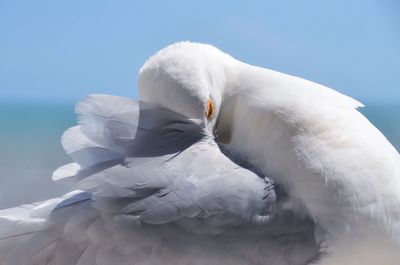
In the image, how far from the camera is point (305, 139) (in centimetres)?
85

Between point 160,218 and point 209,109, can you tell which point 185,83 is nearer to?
point 209,109

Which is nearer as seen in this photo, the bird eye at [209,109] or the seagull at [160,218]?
the seagull at [160,218]

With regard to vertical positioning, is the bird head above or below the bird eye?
above

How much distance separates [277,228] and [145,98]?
30cm

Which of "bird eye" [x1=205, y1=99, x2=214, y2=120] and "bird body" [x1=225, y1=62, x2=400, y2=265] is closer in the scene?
"bird body" [x1=225, y1=62, x2=400, y2=265]

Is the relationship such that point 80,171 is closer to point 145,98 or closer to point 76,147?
point 76,147

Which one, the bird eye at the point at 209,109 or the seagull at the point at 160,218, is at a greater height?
the bird eye at the point at 209,109

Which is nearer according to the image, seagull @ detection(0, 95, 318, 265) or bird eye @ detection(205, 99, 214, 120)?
seagull @ detection(0, 95, 318, 265)

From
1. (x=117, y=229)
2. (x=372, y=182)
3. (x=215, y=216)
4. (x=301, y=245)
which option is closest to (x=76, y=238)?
(x=117, y=229)

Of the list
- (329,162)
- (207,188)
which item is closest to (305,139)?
(329,162)

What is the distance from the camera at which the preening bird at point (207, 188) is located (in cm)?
80

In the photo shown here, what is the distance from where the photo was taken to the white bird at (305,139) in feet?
2.63

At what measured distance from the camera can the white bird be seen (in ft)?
2.63

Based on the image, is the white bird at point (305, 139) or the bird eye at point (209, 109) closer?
the white bird at point (305, 139)
